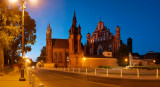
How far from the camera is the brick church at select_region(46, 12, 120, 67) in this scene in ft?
251

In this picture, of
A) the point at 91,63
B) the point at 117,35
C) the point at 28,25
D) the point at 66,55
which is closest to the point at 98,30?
the point at 117,35

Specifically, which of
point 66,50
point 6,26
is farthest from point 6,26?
point 66,50

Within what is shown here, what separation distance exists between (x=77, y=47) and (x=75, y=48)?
101 cm

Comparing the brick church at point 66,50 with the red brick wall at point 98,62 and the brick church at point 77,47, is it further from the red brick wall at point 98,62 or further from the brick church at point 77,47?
the red brick wall at point 98,62

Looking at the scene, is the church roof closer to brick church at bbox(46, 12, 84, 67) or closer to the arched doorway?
brick church at bbox(46, 12, 84, 67)

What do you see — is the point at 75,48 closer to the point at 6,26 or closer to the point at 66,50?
the point at 66,50

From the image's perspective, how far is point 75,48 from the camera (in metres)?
79.1

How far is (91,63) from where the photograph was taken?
73875 millimetres

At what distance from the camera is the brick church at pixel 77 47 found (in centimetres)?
7662

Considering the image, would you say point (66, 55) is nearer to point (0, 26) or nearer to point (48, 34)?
point (48, 34)

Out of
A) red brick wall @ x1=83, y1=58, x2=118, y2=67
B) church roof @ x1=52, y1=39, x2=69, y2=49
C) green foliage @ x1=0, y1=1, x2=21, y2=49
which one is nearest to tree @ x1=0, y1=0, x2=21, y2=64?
green foliage @ x1=0, y1=1, x2=21, y2=49

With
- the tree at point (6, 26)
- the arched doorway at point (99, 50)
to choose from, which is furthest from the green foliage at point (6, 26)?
the arched doorway at point (99, 50)

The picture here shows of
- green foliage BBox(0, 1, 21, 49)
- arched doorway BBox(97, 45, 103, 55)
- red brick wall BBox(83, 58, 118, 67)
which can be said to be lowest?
red brick wall BBox(83, 58, 118, 67)

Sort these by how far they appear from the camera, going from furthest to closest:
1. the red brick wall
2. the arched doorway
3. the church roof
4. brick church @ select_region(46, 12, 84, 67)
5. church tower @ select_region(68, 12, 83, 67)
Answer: the arched doorway
the church roof
brick church @ select_region(46, 12, 84, 67)
church tower @ select_region(68, 12, 83, 67)
the red brick wall
